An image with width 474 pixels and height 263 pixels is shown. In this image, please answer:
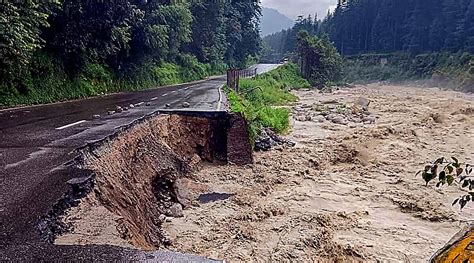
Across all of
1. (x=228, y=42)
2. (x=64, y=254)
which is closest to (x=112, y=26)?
(x=64, y=254)

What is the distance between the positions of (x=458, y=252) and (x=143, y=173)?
302 inches

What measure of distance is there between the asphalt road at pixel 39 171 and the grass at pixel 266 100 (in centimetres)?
432

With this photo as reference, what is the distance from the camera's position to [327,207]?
10.7m

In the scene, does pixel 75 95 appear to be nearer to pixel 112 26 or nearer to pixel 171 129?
pixel 112 26

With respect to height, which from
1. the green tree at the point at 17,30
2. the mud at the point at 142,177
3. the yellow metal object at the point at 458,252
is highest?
the green tree at the point at 17,30

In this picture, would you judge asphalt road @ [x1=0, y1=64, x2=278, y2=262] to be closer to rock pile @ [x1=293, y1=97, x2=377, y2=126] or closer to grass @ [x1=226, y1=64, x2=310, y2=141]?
grass @ [x1=226, y1=64, x2=310, y2=141]

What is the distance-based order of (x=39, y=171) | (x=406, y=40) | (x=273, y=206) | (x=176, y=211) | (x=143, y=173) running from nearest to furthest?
(x=39, y=171), (x=176, y=211), (x=143, y=173), (x=273, y=206), (x=406, y=40)

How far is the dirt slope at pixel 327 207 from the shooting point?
8031 mm

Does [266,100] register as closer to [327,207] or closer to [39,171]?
[327,207]

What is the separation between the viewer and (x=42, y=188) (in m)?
5.61

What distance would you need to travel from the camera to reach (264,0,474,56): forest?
69.4 metres

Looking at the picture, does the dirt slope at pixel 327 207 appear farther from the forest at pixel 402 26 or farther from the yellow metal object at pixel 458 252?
the forest at pixel 402 26

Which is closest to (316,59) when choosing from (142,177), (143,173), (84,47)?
(84,47)

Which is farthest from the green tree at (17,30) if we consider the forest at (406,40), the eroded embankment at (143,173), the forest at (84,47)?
the forest at (406,40)
